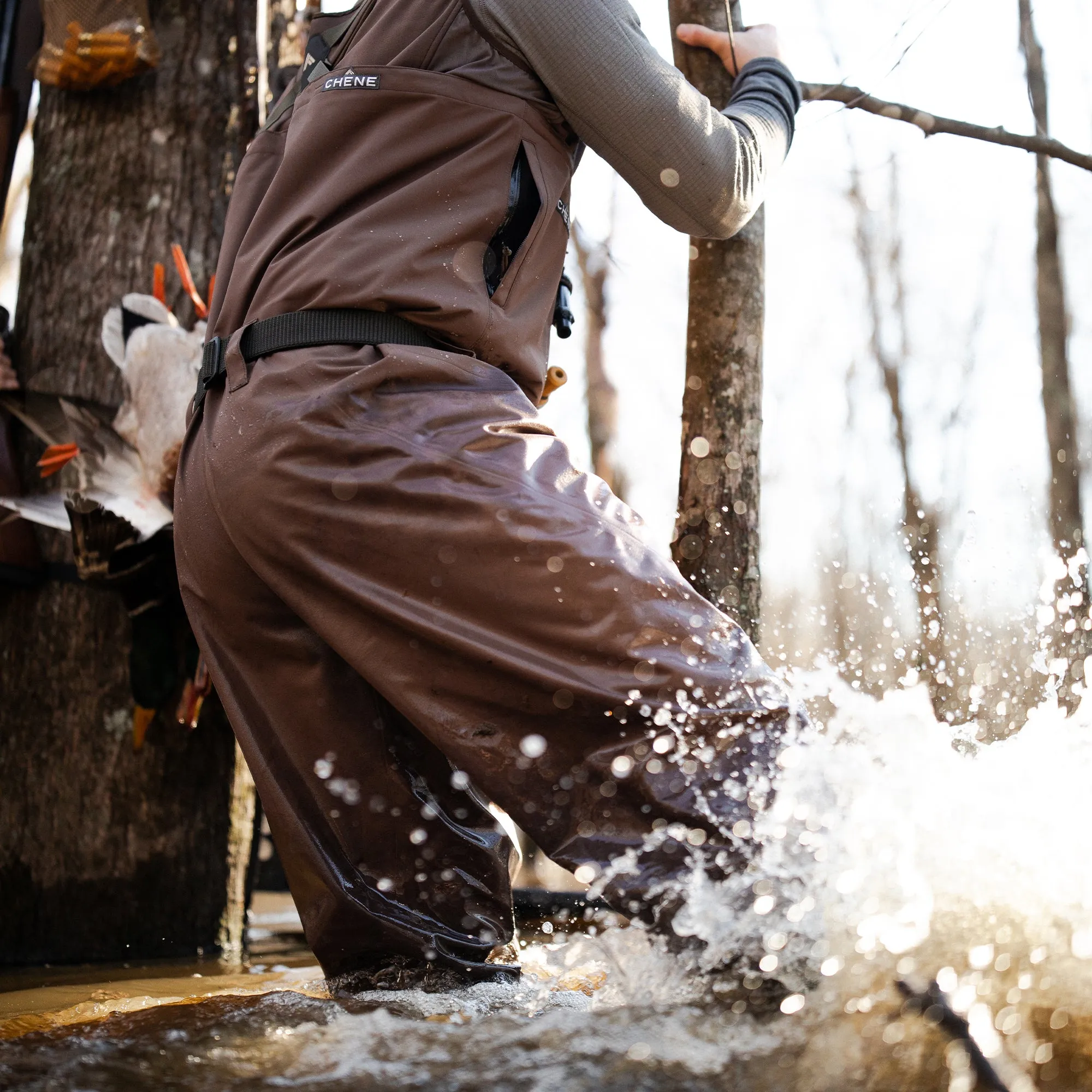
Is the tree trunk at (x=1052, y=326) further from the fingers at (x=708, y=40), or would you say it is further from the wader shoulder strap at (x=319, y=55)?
the wader shoulder strap at (x=319, y=55)

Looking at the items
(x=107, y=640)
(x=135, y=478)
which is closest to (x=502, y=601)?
(x=135, y=478)

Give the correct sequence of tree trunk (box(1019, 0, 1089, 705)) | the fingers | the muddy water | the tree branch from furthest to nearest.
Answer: tree trunk (box(1019, 0, 1089, 705))
the tree branch
the fingers
the muddy water

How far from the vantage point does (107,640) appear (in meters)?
3.68

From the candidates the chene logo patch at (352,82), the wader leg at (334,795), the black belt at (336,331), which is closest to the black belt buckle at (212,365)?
the black belt at (336,331)

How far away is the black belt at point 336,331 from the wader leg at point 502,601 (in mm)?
30

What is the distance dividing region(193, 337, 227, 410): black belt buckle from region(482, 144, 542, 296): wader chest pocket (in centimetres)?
55

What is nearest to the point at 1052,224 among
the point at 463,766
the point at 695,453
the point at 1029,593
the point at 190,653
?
the point at 1029,593

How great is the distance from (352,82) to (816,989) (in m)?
1.81

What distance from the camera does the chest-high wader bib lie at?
6.11ft

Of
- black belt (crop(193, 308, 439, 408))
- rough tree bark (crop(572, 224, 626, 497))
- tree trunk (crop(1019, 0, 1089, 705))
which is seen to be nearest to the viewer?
black belt (crop(193, 308, 439, 408))

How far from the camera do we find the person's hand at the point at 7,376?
12.1ft

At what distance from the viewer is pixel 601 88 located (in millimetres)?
2037

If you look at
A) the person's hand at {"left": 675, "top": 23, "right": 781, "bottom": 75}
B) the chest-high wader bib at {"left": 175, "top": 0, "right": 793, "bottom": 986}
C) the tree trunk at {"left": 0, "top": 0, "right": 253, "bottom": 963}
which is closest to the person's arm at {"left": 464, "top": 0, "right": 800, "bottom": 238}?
the chest-high wader bib at {"left": 175, "top": 0, "right": 793, "bottom": 986}

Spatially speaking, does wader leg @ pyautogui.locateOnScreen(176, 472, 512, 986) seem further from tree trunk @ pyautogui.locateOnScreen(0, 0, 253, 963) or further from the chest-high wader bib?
tree trunk @ pyautogui.locateOnScreen(0, 0, 253, 963)
